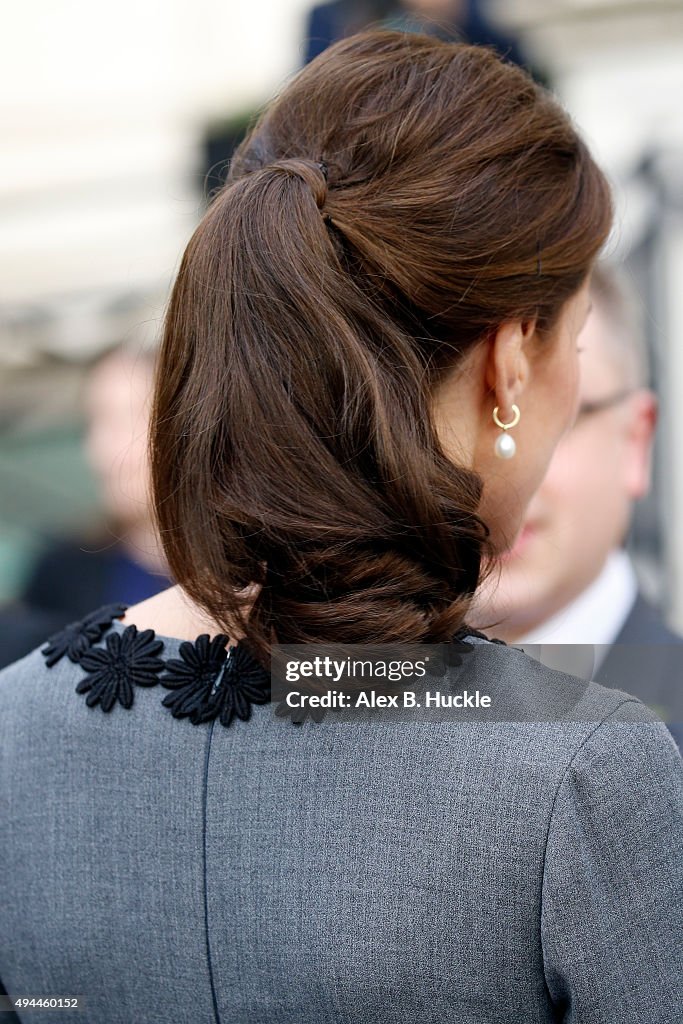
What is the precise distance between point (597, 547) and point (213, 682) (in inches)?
45.7

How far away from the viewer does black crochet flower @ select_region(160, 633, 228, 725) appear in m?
0.80

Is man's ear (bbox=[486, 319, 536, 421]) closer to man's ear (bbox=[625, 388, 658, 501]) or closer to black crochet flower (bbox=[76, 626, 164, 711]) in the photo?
black crochet flower (bbox=[76, 626, 164, 711])

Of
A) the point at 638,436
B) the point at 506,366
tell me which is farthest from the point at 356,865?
the point at 638,436

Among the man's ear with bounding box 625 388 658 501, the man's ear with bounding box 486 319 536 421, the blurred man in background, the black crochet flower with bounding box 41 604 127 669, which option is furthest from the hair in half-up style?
the man's ear with bounding box 625 388 658 501

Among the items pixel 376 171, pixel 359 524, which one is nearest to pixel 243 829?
pixel 359 524

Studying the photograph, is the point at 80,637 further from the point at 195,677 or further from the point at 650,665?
the point at 650,665

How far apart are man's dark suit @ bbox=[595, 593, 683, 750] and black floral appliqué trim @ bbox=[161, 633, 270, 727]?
3.20 ft

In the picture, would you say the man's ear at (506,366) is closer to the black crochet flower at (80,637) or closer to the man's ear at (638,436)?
the black crochet flower at (80,637)

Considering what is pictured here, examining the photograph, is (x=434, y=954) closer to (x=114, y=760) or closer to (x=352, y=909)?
(x=352, y=909)

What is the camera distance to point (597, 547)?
182 centimetres

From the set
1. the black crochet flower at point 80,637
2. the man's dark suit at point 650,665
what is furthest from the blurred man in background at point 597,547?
the black crochet flower at point 80,637

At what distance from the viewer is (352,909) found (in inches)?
29.0

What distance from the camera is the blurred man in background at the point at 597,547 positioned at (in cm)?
173

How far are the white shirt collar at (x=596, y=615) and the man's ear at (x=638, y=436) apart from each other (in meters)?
0.17
